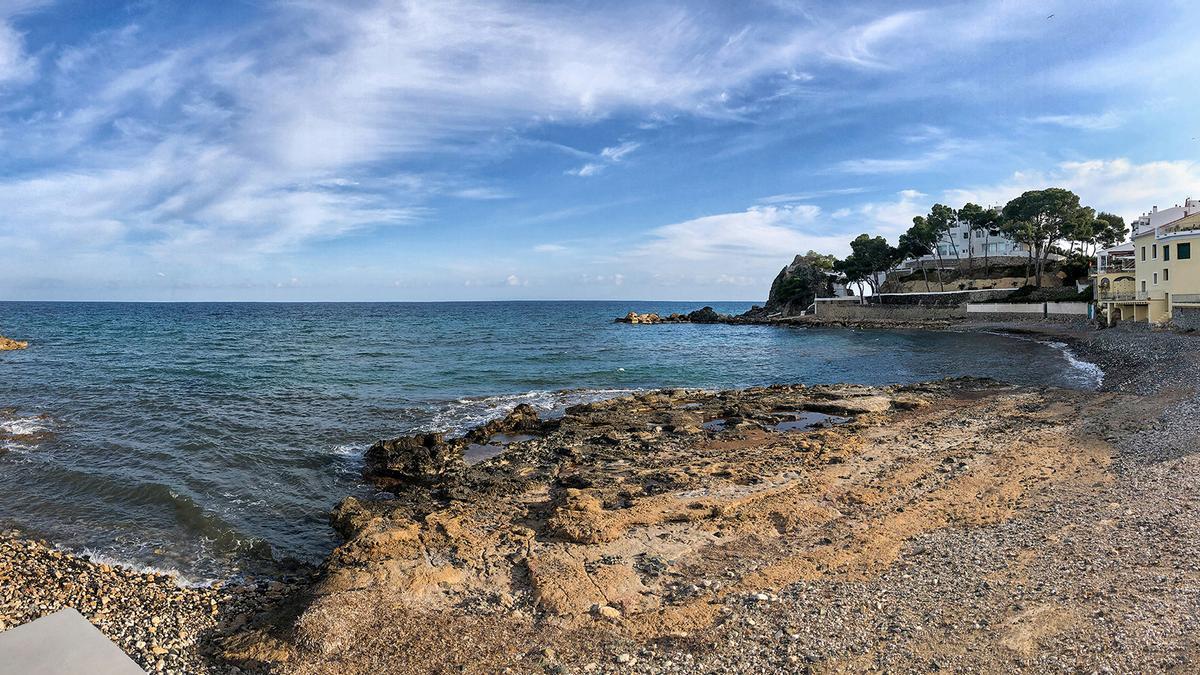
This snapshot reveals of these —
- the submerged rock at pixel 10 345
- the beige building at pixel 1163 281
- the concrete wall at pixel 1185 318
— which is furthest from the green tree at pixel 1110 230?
the submerged rock at pixel 10 345

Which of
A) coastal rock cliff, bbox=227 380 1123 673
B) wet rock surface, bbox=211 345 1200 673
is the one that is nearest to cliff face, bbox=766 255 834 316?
coastal rock cliff, bbox=227 380 1123 673

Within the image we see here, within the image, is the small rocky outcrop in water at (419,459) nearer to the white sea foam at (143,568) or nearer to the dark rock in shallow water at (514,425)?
the dark rock in shallow water at (514,425)

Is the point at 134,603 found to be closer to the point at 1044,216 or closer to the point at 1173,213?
the point at 1173,213

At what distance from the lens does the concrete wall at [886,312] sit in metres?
78.2

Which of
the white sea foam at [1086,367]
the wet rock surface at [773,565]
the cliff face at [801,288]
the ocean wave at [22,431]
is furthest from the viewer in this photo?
the cliff face at [801,288]

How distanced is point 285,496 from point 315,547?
345 centimetres

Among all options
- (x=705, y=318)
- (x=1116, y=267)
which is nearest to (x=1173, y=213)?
(x=1116, y=267)

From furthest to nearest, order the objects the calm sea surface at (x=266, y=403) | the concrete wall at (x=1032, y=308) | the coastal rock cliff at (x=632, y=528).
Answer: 1. the concrete wall at (x=1032, y=308)
2. the calm sea surface at (x=266, y=403)
3. the coastal rock cliff at (x=632, y=528)

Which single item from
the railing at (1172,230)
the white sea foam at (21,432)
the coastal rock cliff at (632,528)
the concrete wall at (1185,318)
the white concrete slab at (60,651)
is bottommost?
the coastal rock cliff at (632,528)

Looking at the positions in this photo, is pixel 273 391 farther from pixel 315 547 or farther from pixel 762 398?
pixel 762 398

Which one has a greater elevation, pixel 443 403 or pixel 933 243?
pixel 933 243

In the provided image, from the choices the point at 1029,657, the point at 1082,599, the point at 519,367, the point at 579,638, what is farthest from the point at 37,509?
the point at 519,367

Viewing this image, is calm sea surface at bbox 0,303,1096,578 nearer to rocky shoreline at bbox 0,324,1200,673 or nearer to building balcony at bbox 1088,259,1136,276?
rocky shoreline at bbox 0,324,1200,673

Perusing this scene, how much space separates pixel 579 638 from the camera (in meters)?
7.80
